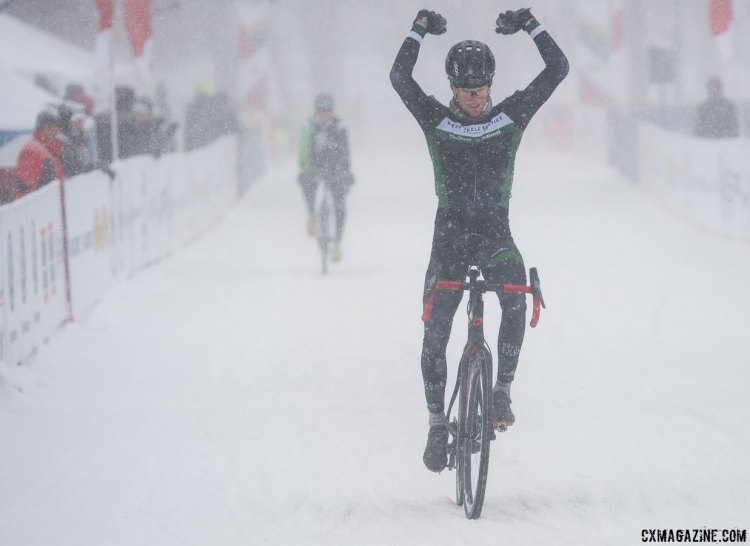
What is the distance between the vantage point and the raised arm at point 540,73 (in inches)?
218

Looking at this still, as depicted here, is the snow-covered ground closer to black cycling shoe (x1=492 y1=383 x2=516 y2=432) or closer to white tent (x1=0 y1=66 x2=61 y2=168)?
black cycling shoe (x1=492 y1=383 x2=516 y2=432)

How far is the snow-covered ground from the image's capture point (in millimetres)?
5730

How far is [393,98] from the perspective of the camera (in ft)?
293

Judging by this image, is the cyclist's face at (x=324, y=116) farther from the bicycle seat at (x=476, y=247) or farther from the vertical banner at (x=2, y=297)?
the bicycle seat at (x=476, y=247)

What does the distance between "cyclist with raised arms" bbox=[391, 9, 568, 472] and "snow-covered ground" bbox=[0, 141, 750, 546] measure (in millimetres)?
749

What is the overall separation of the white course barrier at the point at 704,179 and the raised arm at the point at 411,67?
37.1 feet

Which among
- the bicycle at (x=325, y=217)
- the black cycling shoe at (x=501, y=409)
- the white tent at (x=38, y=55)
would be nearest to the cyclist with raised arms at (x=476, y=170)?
the black cycling shoe at (x=501, y=409)

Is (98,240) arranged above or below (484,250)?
below

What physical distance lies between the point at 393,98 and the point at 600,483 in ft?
276

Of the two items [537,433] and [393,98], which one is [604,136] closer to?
[537,433]

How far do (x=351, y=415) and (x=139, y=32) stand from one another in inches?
400

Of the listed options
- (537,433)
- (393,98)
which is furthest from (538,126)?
(537,433)

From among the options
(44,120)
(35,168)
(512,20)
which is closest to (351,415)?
(512,20)

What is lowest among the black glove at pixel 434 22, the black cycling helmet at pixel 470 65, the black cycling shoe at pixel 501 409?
the black cycling shoe at pixel 501 409
